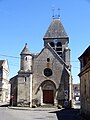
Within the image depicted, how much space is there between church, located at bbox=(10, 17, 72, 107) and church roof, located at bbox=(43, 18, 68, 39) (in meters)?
6.31

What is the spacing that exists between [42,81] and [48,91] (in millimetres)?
1985

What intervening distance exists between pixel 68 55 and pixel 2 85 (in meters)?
29.4

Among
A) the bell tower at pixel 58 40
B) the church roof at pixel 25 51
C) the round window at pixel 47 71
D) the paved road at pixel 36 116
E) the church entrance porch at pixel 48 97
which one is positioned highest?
the bell tower at pixel 58 40

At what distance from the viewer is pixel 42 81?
140ft

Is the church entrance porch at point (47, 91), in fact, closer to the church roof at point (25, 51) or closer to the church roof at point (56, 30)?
the church roof at point (25, 51)

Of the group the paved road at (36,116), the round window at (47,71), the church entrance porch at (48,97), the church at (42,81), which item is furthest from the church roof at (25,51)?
the paved road at (36,116)

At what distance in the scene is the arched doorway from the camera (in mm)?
42844

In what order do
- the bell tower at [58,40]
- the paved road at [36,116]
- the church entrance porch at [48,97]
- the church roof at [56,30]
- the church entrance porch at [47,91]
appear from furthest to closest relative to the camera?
the church roof at [56,30] → the bell tower at [58,40] → the church entrance porch at [48,97] → the church entrance porch at [47,91] → the paved road at [36,116]

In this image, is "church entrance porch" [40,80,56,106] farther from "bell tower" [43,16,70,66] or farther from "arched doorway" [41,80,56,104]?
"bell tower" [43,16,70,66]

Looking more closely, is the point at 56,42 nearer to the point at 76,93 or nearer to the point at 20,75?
the point at 20,75

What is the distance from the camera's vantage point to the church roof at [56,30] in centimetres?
4941

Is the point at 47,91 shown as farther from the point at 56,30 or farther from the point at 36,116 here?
the point at 36,116

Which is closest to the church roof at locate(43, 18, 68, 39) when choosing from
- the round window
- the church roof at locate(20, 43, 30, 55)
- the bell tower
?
the bell tower

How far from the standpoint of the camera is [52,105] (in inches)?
1651
